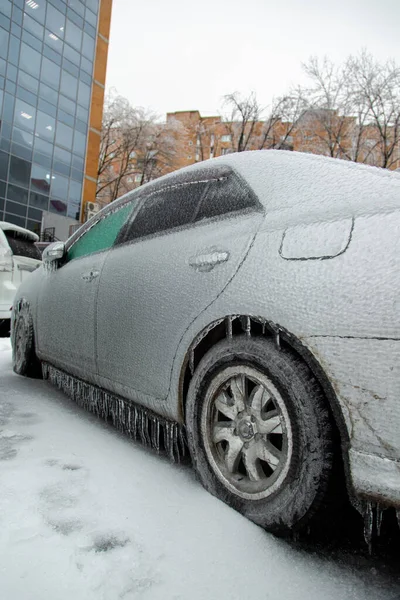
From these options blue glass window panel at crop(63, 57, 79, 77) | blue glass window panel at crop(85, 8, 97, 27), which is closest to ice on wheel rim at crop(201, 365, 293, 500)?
blue glass window panel at crop(63, 57, 79, 77)

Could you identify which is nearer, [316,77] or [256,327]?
[256,327]

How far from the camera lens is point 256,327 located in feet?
4.84

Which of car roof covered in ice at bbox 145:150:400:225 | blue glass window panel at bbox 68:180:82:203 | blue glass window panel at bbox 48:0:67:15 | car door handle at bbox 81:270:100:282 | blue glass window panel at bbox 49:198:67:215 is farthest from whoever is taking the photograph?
blue glass window panel at bbox 68:180:82:203

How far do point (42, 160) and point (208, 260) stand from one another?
23.0 metres

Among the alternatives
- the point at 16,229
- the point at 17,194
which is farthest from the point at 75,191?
the point at 16,229

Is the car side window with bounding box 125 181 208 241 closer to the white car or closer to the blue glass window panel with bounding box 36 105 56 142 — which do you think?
the white car

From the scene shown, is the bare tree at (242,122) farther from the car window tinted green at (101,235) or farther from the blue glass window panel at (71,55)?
the car window tinted green at (101,235)

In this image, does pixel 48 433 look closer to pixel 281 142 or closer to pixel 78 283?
pixel 78 283

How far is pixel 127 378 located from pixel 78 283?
0.93 m

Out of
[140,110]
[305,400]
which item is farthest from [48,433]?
[140,110]

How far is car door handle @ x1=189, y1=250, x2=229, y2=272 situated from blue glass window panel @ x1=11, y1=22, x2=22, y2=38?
24310mm

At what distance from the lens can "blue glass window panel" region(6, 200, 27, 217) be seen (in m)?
20.2

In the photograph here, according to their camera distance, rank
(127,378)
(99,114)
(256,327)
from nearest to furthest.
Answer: (256,327)
(127,378)
(99,114)

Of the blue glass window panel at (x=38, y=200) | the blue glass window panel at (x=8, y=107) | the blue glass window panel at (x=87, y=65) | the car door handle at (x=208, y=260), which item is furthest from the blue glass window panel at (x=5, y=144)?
the car door handle at (x=208, y=260)
